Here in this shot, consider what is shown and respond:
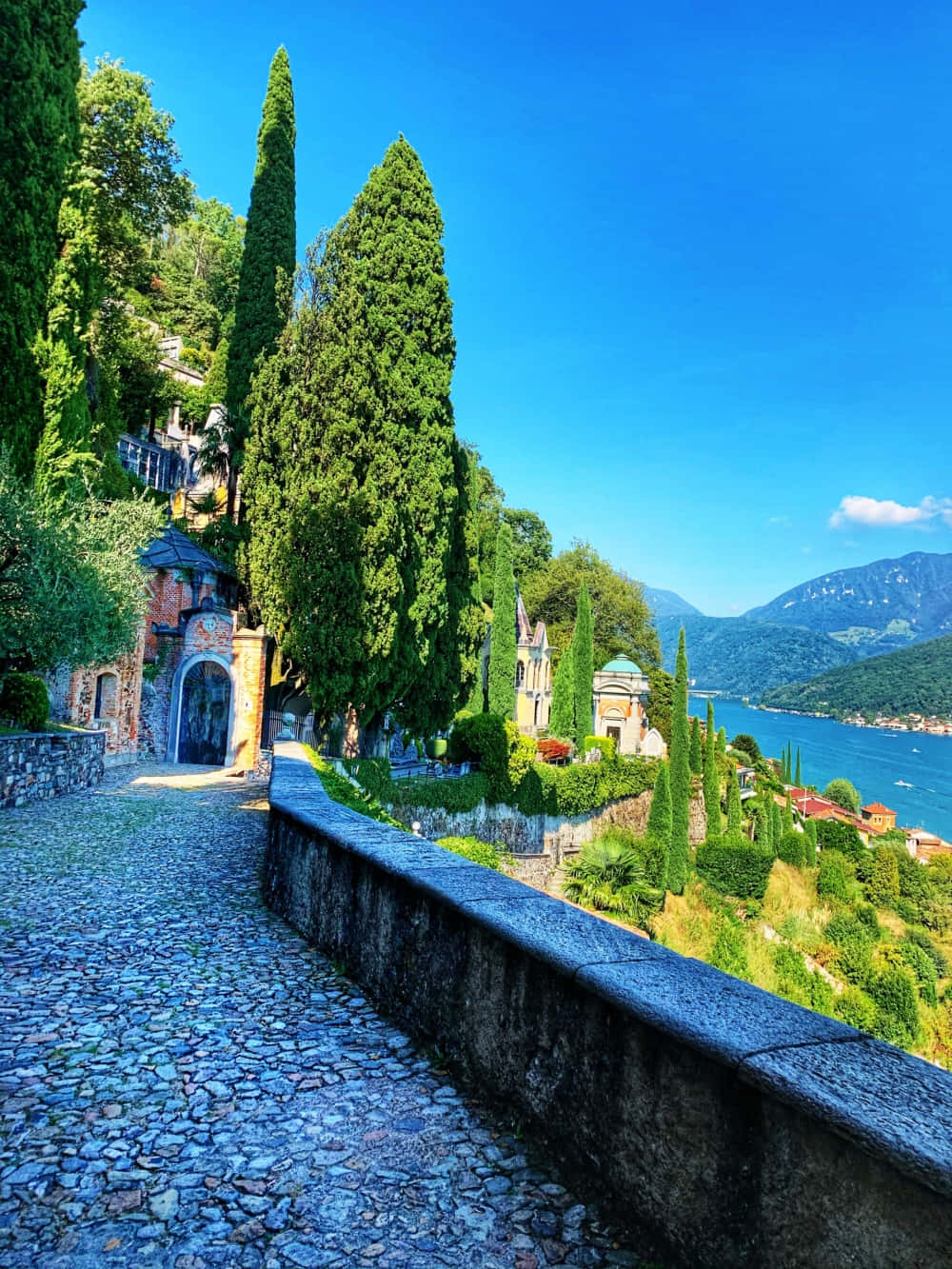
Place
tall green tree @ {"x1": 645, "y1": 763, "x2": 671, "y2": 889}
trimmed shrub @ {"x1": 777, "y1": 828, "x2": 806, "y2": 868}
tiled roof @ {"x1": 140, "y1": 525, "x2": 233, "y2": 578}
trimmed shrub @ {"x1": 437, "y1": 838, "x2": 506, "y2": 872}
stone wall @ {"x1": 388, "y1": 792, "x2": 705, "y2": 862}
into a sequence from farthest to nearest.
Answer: trimmed shrub @ {"x1": 777, "y1": 828, "x2": 806, "y2": 868}
tall green tree @ {"x1": 645, "y1": 763, "x2": 671, "y2": 889}
stone wall @ {"x1": 388, "y1": 792, "x2": 705, "y2": 862}
trimmed shrub @ {"x1": 437, "y1": 838, "x2": 506, "y2": 872}
tiled roof @ {"x1": 140, "y1": 525, "x2": 233, "y2": 578}

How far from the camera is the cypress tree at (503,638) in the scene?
31.5m

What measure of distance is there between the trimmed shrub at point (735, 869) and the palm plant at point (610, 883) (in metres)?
7.17

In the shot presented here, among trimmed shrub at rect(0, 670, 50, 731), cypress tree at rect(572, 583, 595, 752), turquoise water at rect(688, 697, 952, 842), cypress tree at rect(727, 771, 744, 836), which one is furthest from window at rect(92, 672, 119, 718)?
turquoise water at rect(688, 697, 952, 842)

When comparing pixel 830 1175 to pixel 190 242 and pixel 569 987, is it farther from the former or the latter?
pixel 190 242

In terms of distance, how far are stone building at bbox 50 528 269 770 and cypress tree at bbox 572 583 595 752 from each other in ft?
60.7

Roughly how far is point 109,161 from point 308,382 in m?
15.0

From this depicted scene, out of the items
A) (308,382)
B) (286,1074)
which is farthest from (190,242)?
(286,1074)

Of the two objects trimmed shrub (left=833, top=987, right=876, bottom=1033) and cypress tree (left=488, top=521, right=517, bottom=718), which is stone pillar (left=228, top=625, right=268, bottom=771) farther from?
trimmed shrub (left=833, top=987, right=876, bottom=1033)

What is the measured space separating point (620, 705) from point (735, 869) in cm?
1189

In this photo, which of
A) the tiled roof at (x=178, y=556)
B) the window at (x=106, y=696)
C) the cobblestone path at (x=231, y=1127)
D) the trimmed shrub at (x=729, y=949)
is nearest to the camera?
the cobblestone path at (x=231, y=1127)

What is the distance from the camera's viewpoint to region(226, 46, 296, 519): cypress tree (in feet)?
71.1

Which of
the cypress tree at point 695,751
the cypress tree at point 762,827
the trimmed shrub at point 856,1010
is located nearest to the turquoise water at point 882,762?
the cypress tree at point 762,827

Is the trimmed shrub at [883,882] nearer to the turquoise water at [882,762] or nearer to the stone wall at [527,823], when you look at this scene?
the stone wall at [527,823]

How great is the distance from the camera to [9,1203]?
2.12 metres
